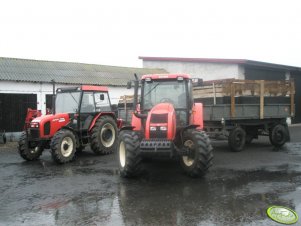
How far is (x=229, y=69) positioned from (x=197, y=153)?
1570 centimetres

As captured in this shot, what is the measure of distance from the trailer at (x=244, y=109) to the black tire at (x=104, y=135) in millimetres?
3188

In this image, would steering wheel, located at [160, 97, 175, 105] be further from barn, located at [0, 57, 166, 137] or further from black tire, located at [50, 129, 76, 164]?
barn, located at [0, 57, 166, 137]

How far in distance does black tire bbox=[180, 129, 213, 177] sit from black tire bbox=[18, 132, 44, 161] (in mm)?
5089

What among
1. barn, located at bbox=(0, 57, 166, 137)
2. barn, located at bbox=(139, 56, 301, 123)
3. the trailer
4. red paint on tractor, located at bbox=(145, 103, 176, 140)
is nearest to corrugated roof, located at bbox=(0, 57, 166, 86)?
barn, located at bbox=(0, 57, 166, 137)

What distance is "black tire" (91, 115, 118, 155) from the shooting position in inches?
441

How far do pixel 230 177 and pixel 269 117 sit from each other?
5280 mm

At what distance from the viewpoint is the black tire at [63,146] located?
966 cm

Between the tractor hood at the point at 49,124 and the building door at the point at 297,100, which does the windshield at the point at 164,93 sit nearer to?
the tractor hood at the point at 49,124

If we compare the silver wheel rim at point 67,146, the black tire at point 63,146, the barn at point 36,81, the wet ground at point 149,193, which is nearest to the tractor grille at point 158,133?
the wet ground at point 149,193

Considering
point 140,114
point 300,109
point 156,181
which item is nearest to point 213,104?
point 140,114

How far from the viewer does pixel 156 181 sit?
7.53 m

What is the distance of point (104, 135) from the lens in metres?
11.8

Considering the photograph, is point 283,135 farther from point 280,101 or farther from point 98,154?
point 98,154

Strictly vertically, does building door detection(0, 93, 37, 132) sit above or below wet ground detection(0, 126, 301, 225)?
above
